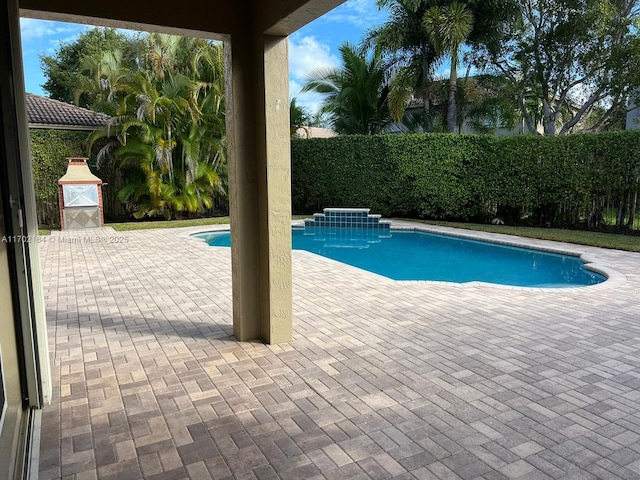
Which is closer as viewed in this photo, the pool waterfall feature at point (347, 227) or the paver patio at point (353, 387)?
the paver patio at point (353, 387)

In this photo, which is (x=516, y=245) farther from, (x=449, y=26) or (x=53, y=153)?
(x=53, y=153)

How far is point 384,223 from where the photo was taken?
13727 millimetres

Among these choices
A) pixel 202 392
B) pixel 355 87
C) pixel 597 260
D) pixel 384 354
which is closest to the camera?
pixel 202 392

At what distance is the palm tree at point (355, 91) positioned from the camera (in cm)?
1744

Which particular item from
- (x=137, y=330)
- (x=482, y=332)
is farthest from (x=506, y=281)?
(x=137, y=330)

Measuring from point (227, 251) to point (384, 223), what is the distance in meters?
5.85

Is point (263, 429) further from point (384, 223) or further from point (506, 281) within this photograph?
point (384, 223)

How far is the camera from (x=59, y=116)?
51.6 feet

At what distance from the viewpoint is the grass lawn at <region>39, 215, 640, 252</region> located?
999cm

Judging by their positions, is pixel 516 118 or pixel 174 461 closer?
pixel 174 461

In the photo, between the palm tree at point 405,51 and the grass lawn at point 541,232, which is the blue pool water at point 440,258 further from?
the palm tree at point 405,51

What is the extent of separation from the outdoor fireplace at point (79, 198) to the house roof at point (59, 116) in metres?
2.35

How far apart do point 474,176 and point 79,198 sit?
38.1ft

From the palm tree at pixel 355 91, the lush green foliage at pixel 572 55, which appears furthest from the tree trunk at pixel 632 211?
the palm tree at pixel 355 91
